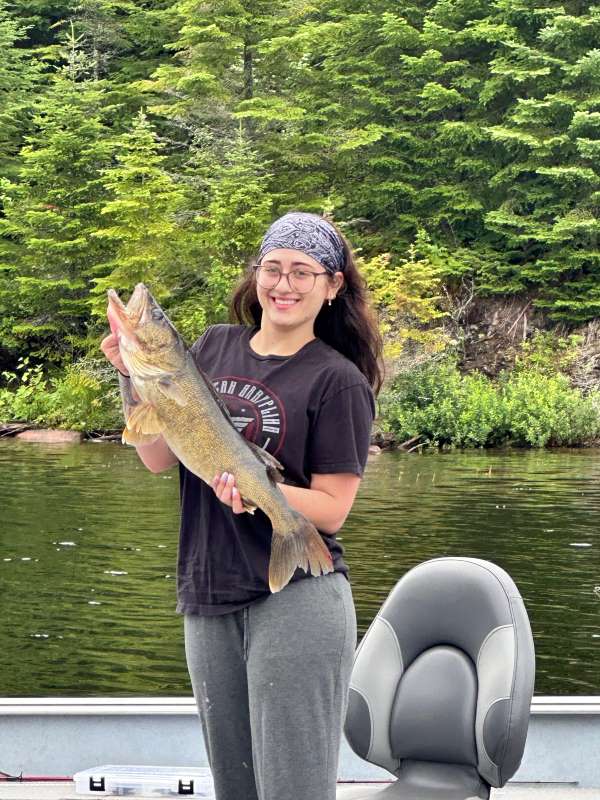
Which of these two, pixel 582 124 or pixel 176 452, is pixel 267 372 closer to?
pixel 176 452

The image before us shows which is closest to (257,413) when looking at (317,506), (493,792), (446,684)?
(317,506)

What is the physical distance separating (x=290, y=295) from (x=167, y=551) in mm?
10819

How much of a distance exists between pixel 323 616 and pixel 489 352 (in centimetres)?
2371

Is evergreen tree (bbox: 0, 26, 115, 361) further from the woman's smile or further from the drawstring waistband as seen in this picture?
the drawstring waistband

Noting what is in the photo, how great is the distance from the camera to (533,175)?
28.3 metres

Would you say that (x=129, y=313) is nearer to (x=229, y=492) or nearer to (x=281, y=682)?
(x=229, y=492)

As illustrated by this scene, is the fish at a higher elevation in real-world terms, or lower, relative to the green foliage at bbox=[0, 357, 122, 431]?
higher

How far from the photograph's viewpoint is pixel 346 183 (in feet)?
95.3

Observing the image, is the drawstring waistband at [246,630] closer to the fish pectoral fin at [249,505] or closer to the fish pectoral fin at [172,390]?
the fish pectoral fin at [249,505]

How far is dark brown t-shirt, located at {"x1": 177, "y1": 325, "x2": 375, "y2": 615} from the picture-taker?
2016 millimetres

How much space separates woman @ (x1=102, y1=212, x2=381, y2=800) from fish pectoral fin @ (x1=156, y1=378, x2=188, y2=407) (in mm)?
82

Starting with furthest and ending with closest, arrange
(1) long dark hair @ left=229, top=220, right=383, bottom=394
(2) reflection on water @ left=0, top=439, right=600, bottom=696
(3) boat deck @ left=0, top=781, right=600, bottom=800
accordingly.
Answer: (2) reflection on water @ left=0, top=439, right=600, bottom=696, (3) boat deck @ left=0, top=781, right=600, bottom=800, (1) long dark hair @ left=229, top=220, right=383, bottom=394

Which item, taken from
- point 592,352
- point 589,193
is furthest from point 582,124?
point 592,352

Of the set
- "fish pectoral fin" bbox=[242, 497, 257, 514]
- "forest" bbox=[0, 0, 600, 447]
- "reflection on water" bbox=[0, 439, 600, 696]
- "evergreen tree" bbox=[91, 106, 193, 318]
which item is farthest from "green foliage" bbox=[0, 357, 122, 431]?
"fish pectoral fin" bbox=[242, 497, 257, 514]
